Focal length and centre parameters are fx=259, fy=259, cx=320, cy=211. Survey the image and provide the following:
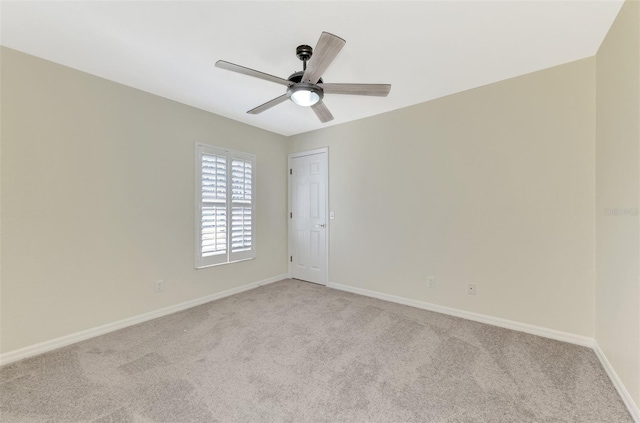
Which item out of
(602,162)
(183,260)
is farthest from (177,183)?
(602,162)

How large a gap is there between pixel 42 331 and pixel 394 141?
396cm

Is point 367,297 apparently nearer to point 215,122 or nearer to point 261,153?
point 261,153

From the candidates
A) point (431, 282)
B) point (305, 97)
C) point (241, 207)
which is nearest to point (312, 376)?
point (431, 282)

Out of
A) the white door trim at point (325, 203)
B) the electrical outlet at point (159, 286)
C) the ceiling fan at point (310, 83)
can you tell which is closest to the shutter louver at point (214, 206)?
the electrical outlet at point (159, 286)

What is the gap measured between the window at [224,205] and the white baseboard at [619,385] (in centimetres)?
371

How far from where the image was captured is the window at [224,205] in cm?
328

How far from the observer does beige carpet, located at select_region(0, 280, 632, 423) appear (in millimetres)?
1516

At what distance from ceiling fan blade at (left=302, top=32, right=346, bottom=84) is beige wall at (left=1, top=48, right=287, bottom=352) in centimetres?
201

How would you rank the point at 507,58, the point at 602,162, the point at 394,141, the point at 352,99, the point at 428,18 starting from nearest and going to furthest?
1. the point at 428,18
2. the point at 602,162
3. the point at 507,58
4. the point at 352,99
5. the point at 394,141

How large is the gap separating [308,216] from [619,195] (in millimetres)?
3332

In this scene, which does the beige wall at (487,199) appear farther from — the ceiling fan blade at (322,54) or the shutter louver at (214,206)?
the shutter louver at (214,206)

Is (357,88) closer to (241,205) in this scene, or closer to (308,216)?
(241,205)

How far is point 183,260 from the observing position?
10.2 ft

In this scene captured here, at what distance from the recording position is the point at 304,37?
1.91 meters
